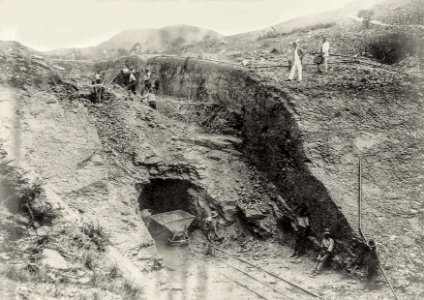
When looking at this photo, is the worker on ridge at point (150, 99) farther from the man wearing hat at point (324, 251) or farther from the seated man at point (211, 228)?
the man wearing hat at point (324, 251)

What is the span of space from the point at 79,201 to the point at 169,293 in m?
3.20

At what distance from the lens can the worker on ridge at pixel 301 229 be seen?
432 inches

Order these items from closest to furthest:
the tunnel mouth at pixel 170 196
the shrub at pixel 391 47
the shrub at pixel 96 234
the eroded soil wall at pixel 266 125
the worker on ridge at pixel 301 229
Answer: the shrub at pixel 96 234 < the eroded soil wall at pixel 266 125 < the worker on ridge at pixel 301 229 < the tunnel mouth at pixel 170 196 < the shrub at pixel 391 47

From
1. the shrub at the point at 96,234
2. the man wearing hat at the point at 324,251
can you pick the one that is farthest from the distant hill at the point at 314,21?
the shrub at the point at 96,234

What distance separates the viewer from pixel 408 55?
46.5 feet

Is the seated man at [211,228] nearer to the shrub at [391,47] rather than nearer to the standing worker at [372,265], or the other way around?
the standing worker at [372,265]

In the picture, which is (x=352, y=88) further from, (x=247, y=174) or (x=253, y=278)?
(x=253, y=278)

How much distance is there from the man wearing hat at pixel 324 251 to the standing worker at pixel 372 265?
0.96m

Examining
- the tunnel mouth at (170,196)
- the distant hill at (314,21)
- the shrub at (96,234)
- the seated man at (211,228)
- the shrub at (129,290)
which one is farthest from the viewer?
the distant hill at (314,21)

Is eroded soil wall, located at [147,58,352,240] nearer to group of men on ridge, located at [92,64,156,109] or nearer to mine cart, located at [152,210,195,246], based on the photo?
group of men on ridge, located at [92,64,156,109]

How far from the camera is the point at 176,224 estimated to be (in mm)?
11578

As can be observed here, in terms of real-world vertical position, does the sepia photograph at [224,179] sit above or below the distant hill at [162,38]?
below

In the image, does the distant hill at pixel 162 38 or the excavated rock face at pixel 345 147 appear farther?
the distant hill at pixel 162 38

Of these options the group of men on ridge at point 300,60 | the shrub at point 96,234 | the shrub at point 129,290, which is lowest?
the shrub at point 129,290
